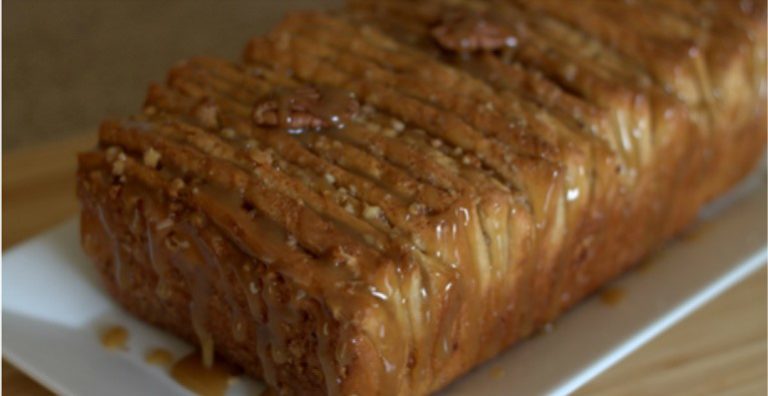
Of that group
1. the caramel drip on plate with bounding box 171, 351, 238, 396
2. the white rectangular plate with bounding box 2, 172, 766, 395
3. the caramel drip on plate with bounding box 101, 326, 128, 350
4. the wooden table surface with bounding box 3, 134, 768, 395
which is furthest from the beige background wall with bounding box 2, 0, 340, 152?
the caramel drip on plate with bounding box 171, 351, 238, 396

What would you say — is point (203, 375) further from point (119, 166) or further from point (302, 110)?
point (302, 110)

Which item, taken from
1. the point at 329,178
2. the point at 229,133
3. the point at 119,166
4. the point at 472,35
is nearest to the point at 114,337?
the point at 119,166

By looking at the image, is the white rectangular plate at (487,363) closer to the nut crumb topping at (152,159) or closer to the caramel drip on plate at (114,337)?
the caramel drip on plate at (114,337)

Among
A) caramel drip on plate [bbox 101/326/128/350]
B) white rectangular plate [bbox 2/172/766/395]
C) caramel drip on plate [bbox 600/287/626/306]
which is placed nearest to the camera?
white rectangular plate [bbox 2/172/766/395]

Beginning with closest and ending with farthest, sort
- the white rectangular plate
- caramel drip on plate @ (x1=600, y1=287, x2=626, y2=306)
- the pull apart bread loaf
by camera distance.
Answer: the pull apart bread loaf < the white rectangular plate < caramel drip on plate @ (x1=600, y1=287, x2=626, y2=306)

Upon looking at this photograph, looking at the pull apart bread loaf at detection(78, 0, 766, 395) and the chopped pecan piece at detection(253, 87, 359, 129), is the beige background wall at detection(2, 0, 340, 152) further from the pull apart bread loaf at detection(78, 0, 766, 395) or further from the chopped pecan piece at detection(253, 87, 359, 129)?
the chopped pecan piece at detection(253, 87, 359, 129)

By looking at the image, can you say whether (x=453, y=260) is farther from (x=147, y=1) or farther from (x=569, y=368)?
(x=147, y=1)
